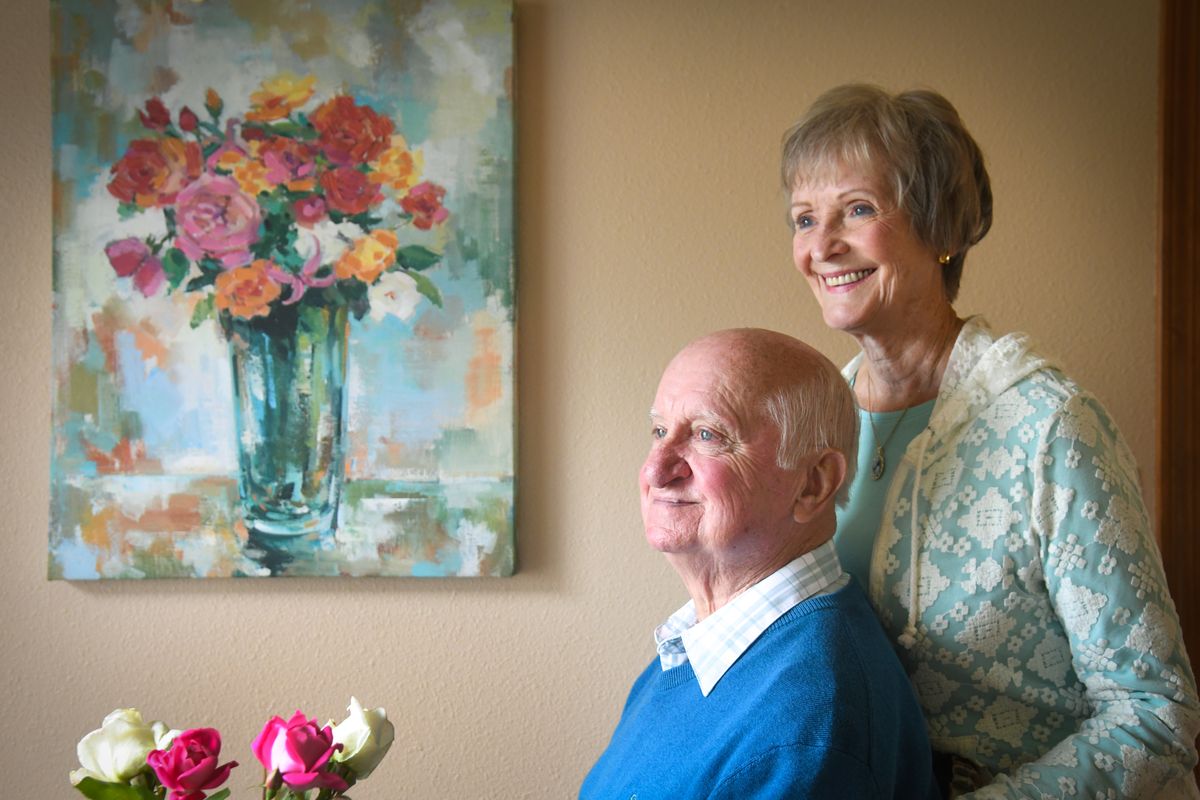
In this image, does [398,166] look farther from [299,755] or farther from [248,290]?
[299,755]

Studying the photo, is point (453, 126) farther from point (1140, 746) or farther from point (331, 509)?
point (1140, 746)

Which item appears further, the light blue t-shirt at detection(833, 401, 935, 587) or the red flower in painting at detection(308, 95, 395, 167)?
the red flower in painting at detection(308, 95, 395, 167)

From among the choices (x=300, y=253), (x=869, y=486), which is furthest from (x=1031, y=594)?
(x=300, y=253)

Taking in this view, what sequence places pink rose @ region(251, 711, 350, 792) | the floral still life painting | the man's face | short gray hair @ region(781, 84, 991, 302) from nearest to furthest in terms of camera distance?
1. pink rose @ region(251, 711, 350, 792)
2. the man's face
3. short gray hair @ region(781, 84, 991, 302)
4. the floral still life painting

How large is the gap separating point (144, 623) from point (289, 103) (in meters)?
1.12

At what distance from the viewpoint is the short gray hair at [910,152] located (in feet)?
4.53

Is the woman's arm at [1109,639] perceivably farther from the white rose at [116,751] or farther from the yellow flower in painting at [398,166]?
the yellow flower in painting at [398,166]

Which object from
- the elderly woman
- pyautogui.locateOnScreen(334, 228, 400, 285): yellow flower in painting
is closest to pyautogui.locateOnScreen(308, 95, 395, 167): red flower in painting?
pyautogui.locateOnScreen(334, 228, 400, 285): yellow flower in painting

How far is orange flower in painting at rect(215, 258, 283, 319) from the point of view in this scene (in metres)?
2.02

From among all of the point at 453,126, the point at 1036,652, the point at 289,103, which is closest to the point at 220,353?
the point at 289,103

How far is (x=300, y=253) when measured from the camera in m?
2.02

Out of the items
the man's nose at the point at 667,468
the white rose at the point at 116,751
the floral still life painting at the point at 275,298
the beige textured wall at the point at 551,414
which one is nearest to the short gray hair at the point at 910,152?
the man's nose at the point at 667,468

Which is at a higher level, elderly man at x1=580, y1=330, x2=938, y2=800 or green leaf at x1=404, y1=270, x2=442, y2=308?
green leaf at x1=404, y1=270, x2=442, y2=308

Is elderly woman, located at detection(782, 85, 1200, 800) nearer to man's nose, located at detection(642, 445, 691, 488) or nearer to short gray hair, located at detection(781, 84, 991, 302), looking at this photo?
short gray hair, located at detection(781, 84, 991, 302)
